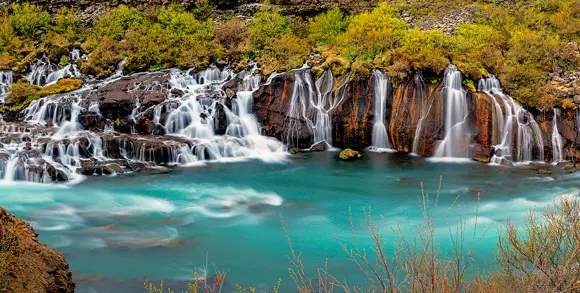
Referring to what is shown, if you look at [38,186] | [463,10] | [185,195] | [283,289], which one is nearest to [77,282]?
[283,289]

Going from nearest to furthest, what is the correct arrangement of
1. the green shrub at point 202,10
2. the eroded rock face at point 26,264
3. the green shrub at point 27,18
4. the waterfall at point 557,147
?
the eroded rock face at point 26,264 < the waterfall at point 557,147 < the green shrub at point 27,18 < the green shrub at point 202,10

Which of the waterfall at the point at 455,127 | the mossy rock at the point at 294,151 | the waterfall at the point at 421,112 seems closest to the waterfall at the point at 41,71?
the mossy rock at the point at 294,151

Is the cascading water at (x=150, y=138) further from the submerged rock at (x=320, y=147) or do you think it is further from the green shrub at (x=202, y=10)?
the green shrub at (x=202, y=10)

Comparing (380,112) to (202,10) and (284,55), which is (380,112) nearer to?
(284,55)

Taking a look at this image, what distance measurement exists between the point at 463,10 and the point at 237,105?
16273mm

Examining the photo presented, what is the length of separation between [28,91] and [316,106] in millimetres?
14356

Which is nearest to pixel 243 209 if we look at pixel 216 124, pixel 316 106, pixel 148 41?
pixel 216 124

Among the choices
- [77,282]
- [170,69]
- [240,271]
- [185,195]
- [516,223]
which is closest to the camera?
[77,282]

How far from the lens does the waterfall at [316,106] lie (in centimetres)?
2167

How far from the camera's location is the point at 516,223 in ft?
40.5

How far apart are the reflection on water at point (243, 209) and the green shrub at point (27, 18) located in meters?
19.6

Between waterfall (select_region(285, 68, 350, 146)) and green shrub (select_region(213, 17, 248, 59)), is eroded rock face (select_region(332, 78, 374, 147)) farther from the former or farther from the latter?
green shrub (select_region(213, 17, 248, 59))

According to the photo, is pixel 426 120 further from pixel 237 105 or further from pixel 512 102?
pixel 237 105

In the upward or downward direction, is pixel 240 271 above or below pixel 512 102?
below
